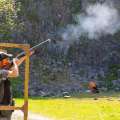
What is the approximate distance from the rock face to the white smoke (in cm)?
46

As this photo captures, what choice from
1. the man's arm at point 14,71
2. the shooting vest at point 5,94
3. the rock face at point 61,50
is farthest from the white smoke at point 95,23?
the man's arm at point 14,71

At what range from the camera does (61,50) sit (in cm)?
4012

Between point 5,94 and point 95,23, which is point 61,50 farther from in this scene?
point 5,94

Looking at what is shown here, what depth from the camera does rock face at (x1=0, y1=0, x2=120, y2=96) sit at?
121 feet

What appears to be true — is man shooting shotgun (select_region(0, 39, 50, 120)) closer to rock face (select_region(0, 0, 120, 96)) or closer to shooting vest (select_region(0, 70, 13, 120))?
shooting vest (select_region(0, 70, 13, 120))

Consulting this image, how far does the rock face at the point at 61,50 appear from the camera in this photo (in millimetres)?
37000

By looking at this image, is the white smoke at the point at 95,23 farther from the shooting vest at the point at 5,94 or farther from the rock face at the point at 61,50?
the shooting vest at the point at 5,94

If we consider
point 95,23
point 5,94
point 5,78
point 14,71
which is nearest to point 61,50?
point 95,23

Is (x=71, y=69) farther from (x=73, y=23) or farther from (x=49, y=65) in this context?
(x=73, y=23)

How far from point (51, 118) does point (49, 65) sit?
20065 mm

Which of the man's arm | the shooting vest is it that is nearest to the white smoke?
the shooting vest

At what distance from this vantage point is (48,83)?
35.9 m

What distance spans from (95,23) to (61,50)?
4573mm

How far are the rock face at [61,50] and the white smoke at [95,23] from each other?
18.0 inches
